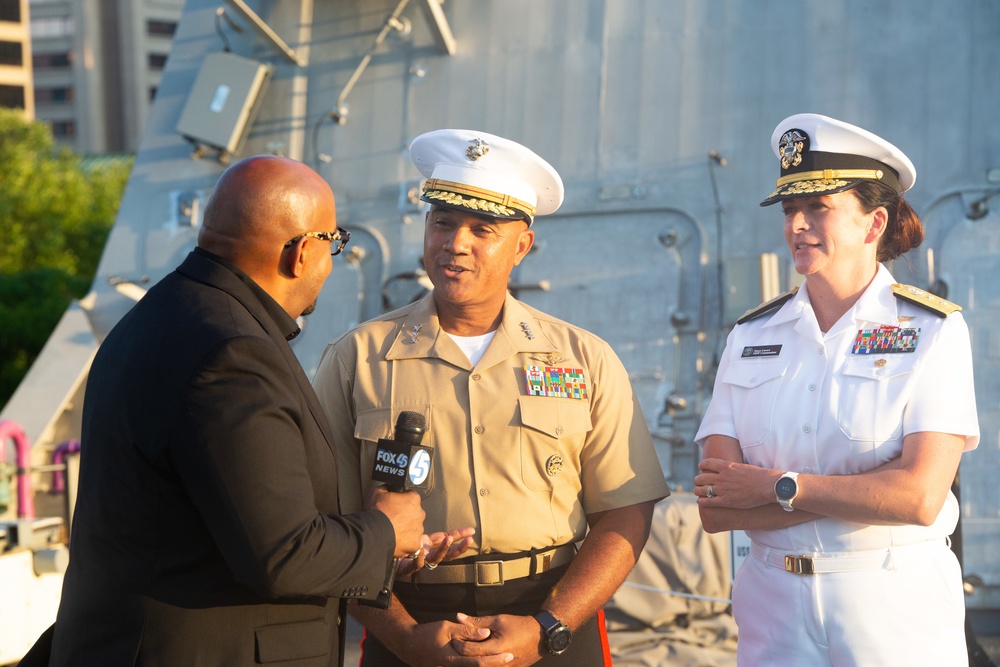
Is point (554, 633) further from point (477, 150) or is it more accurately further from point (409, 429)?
point (477, 150)

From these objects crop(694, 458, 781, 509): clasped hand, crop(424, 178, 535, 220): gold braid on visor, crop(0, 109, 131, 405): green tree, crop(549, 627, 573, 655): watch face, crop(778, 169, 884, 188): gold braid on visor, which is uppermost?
crop(0, 109, 131, 405): green tree

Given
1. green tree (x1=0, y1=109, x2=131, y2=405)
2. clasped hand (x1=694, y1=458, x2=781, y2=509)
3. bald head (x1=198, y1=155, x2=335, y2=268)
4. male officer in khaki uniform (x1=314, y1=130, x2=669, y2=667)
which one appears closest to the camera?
bald head (x1=198, y1=155, x2=335, y2=268)

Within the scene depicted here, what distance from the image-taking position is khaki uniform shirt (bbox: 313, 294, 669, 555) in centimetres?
246

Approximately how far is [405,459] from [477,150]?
3.25ft

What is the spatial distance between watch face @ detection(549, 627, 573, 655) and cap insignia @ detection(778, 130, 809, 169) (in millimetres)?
1265

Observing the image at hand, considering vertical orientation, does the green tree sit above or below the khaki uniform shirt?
above

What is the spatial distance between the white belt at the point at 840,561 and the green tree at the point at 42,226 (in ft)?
48.9

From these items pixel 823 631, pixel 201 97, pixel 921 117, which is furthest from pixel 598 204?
pixel 823 631

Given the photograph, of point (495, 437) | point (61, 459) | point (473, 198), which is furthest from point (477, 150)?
point (61, 459)

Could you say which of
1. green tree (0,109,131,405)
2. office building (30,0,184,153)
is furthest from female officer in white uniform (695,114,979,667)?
office building (30,0,184,153)

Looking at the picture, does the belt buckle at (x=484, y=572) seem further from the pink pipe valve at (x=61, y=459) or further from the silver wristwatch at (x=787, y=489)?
the pink pipe valve at (x=61, y=459)

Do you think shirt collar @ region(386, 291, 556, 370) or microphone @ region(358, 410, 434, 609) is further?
shirt collar @ region(386, 291, 556, 370)

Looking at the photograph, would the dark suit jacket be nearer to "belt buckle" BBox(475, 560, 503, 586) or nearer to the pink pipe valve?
"belt buckle" BBox(475, 560, 503, 586)

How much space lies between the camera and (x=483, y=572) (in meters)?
2.42
